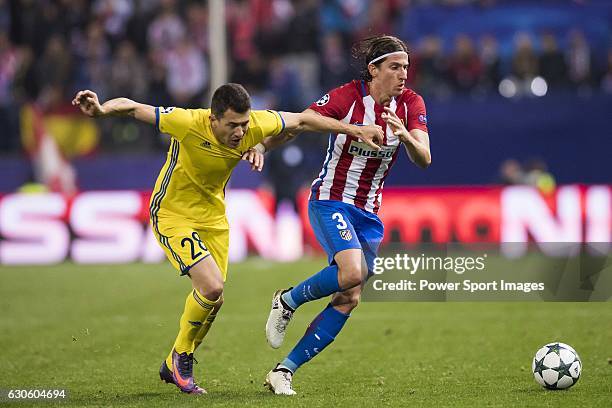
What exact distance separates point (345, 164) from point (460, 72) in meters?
12.8

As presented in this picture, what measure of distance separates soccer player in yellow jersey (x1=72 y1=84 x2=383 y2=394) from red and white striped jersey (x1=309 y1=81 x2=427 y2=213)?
1.11 feet

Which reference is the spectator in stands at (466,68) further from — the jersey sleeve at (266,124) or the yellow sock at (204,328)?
the yellow sock at (204,328)

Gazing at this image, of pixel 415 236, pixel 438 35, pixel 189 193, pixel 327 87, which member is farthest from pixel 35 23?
pixel 189 193

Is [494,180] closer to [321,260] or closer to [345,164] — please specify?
→ [321,260]

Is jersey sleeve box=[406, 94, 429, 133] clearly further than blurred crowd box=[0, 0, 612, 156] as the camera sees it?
No

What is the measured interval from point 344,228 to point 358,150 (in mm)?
633

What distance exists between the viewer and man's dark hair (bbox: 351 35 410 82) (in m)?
8.15

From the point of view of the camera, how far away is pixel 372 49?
8234mm

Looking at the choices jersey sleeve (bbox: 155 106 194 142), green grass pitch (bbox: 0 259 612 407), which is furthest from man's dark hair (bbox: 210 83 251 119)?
green grass pitch (bbox: 0 259 612 407)

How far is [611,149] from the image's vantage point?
19.9m

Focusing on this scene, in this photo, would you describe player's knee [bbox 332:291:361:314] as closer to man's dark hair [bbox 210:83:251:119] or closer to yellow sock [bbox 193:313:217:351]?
yellow sock [bbox 193:313:217:351]

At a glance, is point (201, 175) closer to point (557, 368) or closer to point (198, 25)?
point (557, 368)

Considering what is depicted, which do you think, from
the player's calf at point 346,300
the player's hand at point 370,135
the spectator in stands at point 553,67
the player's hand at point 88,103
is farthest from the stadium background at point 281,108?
the player's hand at point 88,103

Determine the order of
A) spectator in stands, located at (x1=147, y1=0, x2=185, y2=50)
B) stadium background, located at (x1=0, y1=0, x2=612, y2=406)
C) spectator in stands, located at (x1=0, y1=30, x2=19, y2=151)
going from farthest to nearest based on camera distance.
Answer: spectator in stands, located at (x1=147, y1=0, x2=185, y2=50), spectator in stands, located at (x1=0, y1=30, x2=19, y2=151), stadium background, located at (x1=0, y1=0, x2=612, y2=406)
